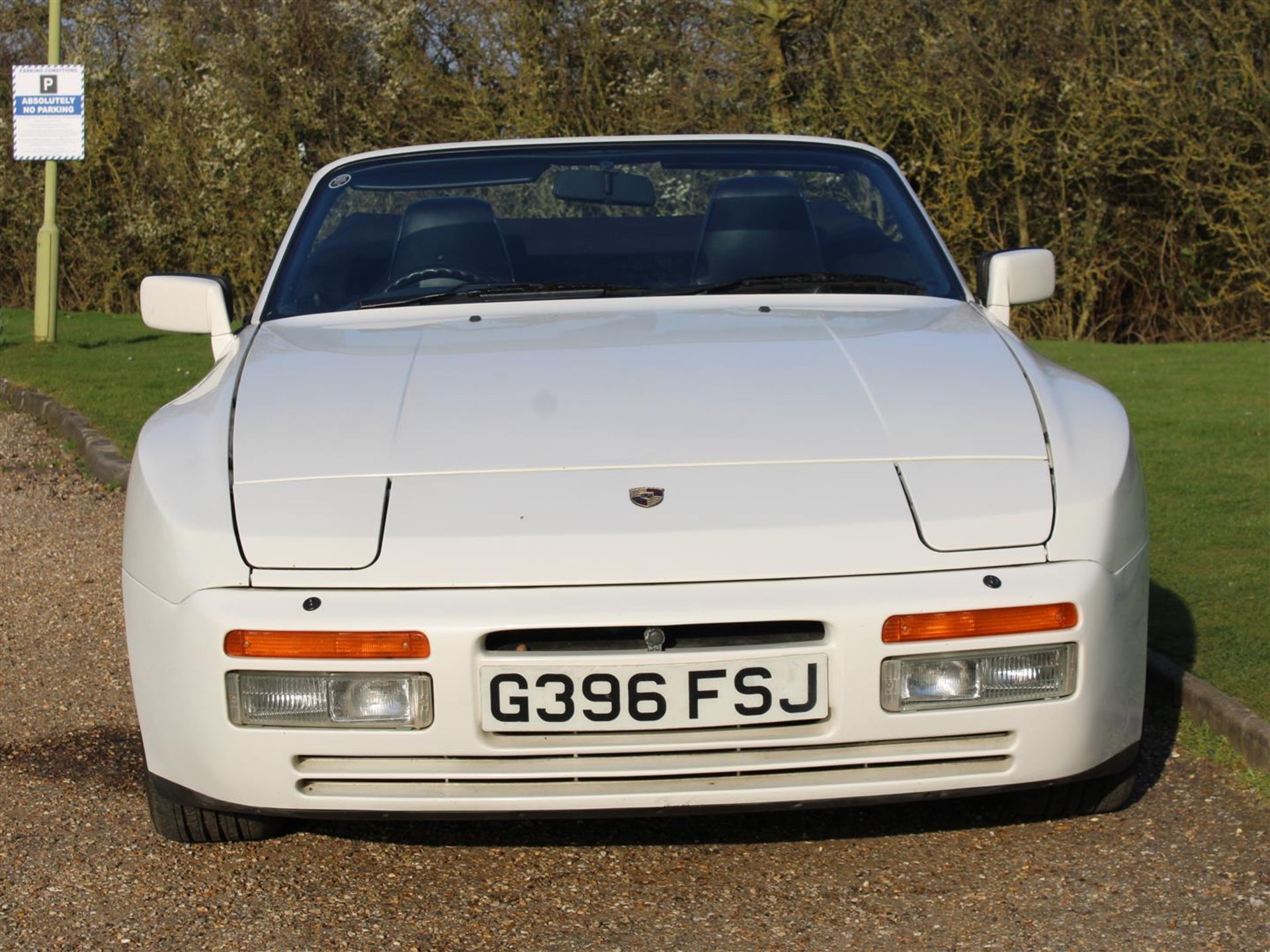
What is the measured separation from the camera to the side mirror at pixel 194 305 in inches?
171

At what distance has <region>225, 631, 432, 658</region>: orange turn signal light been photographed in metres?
2.72

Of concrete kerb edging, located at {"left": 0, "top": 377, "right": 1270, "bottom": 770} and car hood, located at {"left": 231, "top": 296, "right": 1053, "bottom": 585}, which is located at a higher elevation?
car hood, located at {"left": 231, "top": 296, "right": 1053, "bottom": 585}

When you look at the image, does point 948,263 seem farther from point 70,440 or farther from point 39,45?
point 39,45

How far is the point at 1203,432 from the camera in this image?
863 centimetres

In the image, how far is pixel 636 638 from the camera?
8.96ft

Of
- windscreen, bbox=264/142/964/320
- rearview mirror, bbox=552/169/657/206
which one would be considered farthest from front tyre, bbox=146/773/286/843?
rearview mirror, bbox=552/169/657/206

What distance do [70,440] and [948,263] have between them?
6.51 meters

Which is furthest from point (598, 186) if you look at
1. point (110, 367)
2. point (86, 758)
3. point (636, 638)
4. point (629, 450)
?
point (110, 367)

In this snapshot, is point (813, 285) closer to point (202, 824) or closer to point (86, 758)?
point (202, 824)

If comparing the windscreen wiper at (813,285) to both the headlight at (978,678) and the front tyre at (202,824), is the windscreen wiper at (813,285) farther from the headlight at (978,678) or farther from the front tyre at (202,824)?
the front tyre at (202,824)

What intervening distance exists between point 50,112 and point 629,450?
12.1 meters

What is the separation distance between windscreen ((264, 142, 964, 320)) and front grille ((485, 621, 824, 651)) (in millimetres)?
1575

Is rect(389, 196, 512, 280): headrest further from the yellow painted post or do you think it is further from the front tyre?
the yellow painted post

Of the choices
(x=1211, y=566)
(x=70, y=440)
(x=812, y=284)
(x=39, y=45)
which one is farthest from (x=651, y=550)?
(x=39, y=45)
